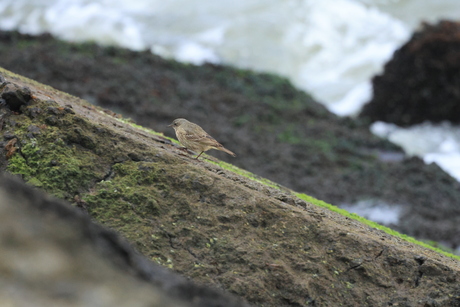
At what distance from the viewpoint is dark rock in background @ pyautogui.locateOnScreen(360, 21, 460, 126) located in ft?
86.3

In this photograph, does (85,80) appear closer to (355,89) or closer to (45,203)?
(355,89)

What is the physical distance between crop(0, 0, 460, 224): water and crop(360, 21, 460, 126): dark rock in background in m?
4.43

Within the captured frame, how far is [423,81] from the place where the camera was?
87.4 ft

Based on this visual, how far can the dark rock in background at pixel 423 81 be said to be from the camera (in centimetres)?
2630

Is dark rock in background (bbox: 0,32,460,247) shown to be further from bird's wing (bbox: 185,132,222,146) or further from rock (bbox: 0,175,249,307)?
rock (bbox: 0,175,249,307)

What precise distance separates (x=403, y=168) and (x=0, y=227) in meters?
19.0

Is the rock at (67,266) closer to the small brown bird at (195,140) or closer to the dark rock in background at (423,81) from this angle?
the small brown bird at (195,140)

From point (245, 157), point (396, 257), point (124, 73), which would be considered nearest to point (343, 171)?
point (245, 157)

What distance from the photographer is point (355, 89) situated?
108ft

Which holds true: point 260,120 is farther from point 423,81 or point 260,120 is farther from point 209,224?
point 209,224

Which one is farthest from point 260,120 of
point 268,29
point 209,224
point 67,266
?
point 67,266

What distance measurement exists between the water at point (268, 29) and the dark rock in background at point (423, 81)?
4.43 meters

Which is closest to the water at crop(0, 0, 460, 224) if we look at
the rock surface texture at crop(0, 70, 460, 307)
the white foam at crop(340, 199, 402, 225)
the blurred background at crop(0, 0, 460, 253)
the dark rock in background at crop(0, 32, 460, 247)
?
the blurred background at crop(0, 0, 460, 253)

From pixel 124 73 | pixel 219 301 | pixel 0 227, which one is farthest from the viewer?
pixel 124 73
